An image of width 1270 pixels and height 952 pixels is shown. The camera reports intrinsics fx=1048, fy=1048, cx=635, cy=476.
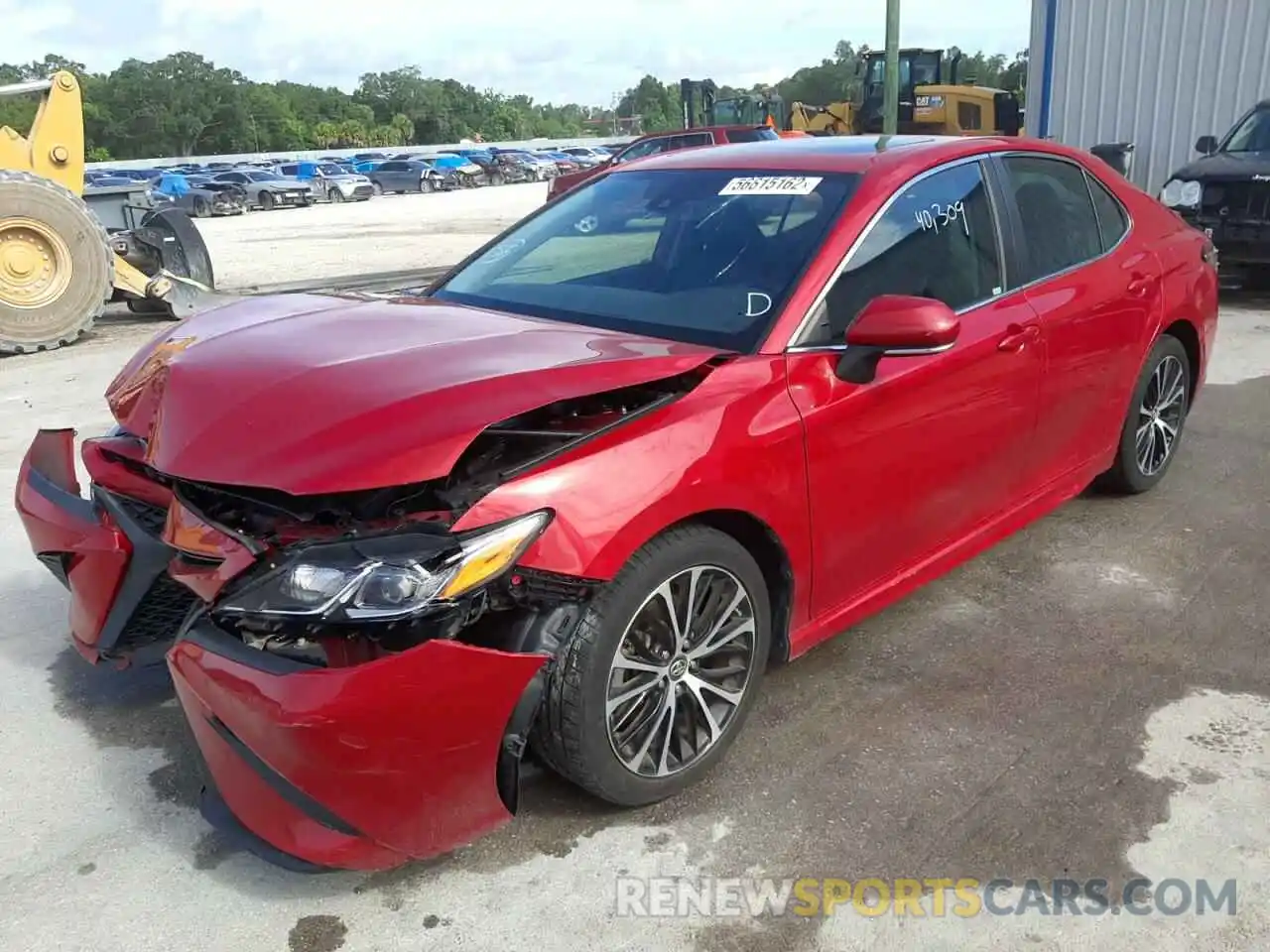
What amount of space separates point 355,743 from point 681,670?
0.90 meters

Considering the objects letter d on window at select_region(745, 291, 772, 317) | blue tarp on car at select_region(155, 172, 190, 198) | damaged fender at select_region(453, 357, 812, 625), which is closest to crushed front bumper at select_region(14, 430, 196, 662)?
damaged fender at select_region(453, 357, 812, 625)

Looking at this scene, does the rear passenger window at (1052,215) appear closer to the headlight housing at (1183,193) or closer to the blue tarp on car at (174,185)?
the headlight housing at (1183,193)

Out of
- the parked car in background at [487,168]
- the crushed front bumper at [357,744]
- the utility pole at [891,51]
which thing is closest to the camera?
the crushed front bumper at [357,744]

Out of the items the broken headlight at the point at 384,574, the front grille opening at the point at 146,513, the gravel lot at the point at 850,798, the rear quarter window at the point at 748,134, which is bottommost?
the gravel lot at the point at 850,798

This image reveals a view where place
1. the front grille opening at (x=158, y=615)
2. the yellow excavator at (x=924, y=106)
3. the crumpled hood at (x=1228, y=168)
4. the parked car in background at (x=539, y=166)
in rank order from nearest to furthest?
the front grille opening at (x=158, y=615) < the crumpled hood at (x=1228, y=168) < the yellow excavator at (x=924, y=106) < the parked car in background at (x=539, y=166)

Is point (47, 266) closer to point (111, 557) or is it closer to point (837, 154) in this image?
point (111, 557)

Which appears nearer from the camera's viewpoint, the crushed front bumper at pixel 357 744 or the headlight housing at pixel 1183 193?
the crushed front bumper at pixel 357 744

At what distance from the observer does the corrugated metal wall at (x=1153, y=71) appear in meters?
12.9

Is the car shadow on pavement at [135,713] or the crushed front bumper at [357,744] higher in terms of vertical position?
the crushed front bumper at [357,744]

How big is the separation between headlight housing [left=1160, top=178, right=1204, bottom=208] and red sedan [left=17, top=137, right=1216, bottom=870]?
6.76 m

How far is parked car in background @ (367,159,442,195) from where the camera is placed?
43.8m

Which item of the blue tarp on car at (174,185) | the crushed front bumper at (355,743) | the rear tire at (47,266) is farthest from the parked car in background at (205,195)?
the crushed front bumper at (355,743)

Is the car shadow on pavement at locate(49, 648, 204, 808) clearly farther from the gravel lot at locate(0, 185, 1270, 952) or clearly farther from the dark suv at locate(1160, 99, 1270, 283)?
the dark suv at locate(1160, 99, 1270, 283)

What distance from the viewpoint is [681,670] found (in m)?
2.71
